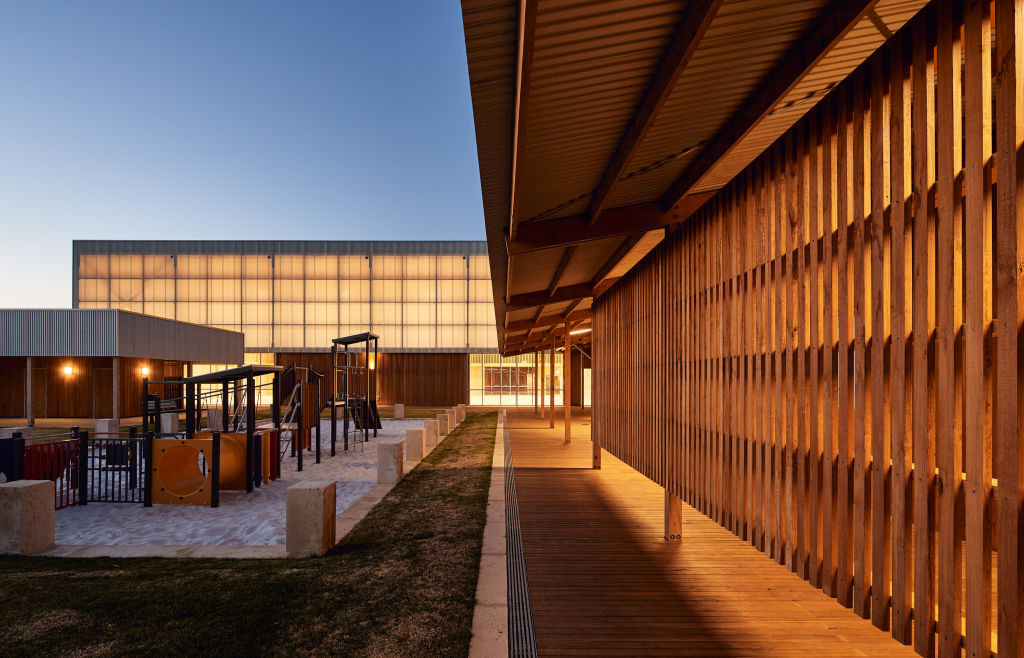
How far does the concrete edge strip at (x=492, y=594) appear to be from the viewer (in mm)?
4141

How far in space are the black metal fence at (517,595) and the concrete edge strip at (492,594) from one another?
0.20 ft

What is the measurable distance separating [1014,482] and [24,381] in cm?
3926

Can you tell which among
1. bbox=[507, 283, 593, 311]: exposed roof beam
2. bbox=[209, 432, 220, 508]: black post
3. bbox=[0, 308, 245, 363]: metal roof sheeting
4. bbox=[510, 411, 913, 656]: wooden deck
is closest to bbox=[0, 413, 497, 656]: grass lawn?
bbox=[510, 411, 913, 656]: wooden deck

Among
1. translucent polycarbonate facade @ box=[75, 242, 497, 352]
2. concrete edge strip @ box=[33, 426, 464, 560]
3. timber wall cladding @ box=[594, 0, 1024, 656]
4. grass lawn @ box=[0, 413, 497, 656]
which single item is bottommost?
concrete edge strip @ box=[33, 426, 464, 560]

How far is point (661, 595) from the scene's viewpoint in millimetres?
5289

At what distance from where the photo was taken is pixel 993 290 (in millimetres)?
2240

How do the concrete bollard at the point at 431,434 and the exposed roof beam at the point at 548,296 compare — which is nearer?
the exposed roof beam at the point at 548,296

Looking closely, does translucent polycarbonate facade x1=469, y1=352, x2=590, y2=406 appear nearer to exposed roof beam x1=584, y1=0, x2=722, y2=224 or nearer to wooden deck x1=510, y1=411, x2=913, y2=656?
wooden deck x1=510, y1=411, x2=913, y2=656

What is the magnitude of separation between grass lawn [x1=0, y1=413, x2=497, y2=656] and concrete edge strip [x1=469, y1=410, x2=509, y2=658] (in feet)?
0.32

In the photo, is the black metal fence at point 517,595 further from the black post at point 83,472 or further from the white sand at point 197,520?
the black post at point 83,472

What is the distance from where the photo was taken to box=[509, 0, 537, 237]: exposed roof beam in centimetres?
233

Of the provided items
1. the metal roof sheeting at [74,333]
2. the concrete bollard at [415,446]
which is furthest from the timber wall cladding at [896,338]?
the metal roof sheeting at [74,333]

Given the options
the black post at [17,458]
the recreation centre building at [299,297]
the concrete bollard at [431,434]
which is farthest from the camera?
the recreation centre building at [299,297]

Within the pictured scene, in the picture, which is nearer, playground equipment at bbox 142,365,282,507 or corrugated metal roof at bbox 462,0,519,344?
corrugated metal roof at bbox 462,0,519,344
